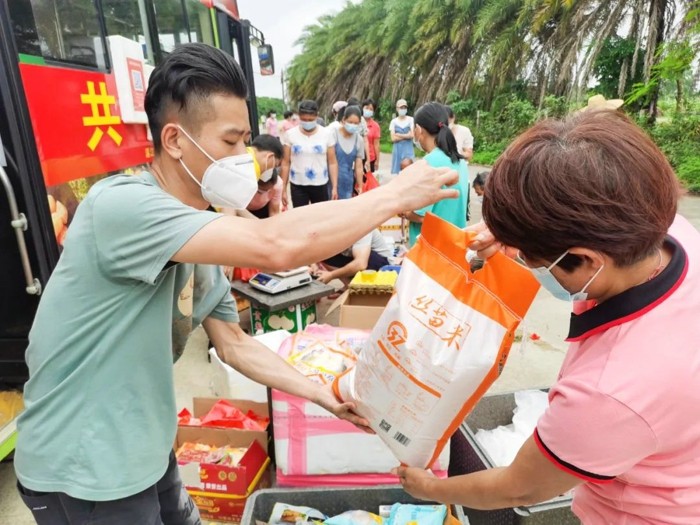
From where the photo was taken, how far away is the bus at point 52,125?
2.10 metres

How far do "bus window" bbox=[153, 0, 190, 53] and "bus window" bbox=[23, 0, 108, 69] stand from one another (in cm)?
78

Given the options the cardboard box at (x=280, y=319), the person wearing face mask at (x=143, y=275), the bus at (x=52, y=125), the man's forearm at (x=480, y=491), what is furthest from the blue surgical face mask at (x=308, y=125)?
the man's forearm at (x=480, y=491)

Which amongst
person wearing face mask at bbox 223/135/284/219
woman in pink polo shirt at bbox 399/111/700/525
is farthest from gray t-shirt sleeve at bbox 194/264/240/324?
person wearing face mask at bbox 223/135/284/219

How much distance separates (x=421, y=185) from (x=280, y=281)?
2.61m

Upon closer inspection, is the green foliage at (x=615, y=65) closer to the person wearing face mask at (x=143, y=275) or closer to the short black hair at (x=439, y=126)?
the short black hair at (x=439, y=126)

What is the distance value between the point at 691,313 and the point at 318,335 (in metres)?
1.71

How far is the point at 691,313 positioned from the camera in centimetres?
84

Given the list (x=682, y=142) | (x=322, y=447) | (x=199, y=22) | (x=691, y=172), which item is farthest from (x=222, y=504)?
(x=682, y=142)

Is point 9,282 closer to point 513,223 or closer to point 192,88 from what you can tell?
point 192,88

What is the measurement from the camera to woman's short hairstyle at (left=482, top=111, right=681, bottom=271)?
793 millimetres

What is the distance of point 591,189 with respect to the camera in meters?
0.79

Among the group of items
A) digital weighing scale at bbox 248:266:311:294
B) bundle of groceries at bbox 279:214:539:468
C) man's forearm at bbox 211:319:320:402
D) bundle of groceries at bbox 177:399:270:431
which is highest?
bundle of groceries at bbox 279:214:539:468

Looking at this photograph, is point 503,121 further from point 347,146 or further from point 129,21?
point 129,21

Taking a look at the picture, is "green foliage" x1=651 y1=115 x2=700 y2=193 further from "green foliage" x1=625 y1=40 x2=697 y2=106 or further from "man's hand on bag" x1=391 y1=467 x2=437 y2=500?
"man's hand on bag" x1=391 y1=467 x2=437 y2=500
